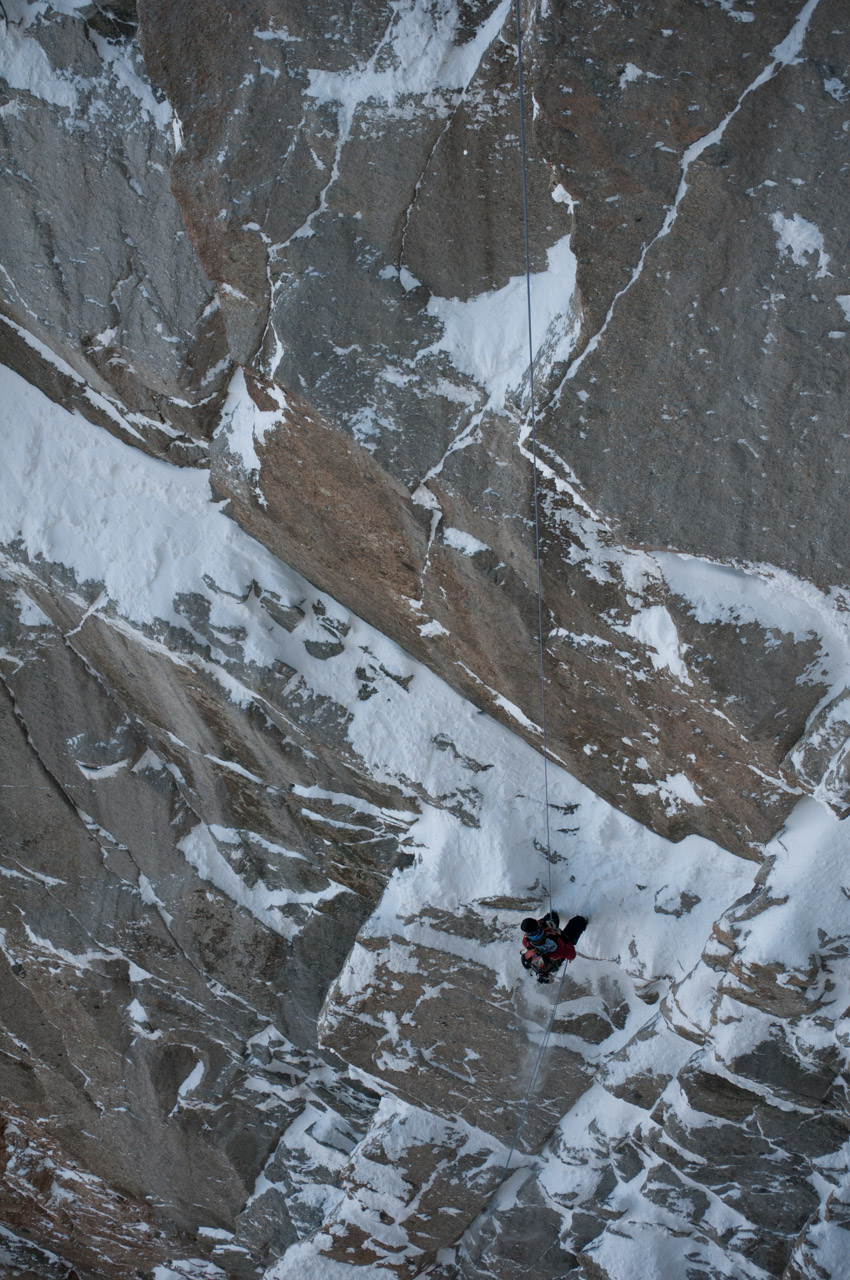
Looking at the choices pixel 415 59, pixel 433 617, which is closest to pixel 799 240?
pixel 415 59

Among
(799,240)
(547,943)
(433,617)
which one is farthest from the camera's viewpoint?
(433,617)

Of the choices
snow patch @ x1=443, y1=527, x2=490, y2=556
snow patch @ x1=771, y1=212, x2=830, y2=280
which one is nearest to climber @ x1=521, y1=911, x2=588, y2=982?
snow patch @ x1=443, y1=527, x2=490, y2=556

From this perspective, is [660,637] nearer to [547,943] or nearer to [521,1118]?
[547,943]

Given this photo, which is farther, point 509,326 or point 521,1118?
point 521,1118

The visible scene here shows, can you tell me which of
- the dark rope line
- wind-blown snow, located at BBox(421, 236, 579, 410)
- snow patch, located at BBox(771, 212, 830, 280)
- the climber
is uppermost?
snow patch, located at BBox(771, 212, 830, 280)

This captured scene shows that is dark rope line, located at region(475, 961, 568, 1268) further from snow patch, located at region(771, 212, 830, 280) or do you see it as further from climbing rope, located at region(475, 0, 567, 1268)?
snow patch, located at region(771, 212, 830, 280)

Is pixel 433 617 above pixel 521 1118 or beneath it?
above

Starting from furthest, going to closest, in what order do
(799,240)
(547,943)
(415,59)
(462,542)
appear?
1. (547,943)
2. (462,542)
3. (415,59)
4. (799,240)

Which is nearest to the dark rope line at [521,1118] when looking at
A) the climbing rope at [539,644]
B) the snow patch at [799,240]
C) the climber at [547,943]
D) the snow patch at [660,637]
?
the climbing rope at [539,644]
